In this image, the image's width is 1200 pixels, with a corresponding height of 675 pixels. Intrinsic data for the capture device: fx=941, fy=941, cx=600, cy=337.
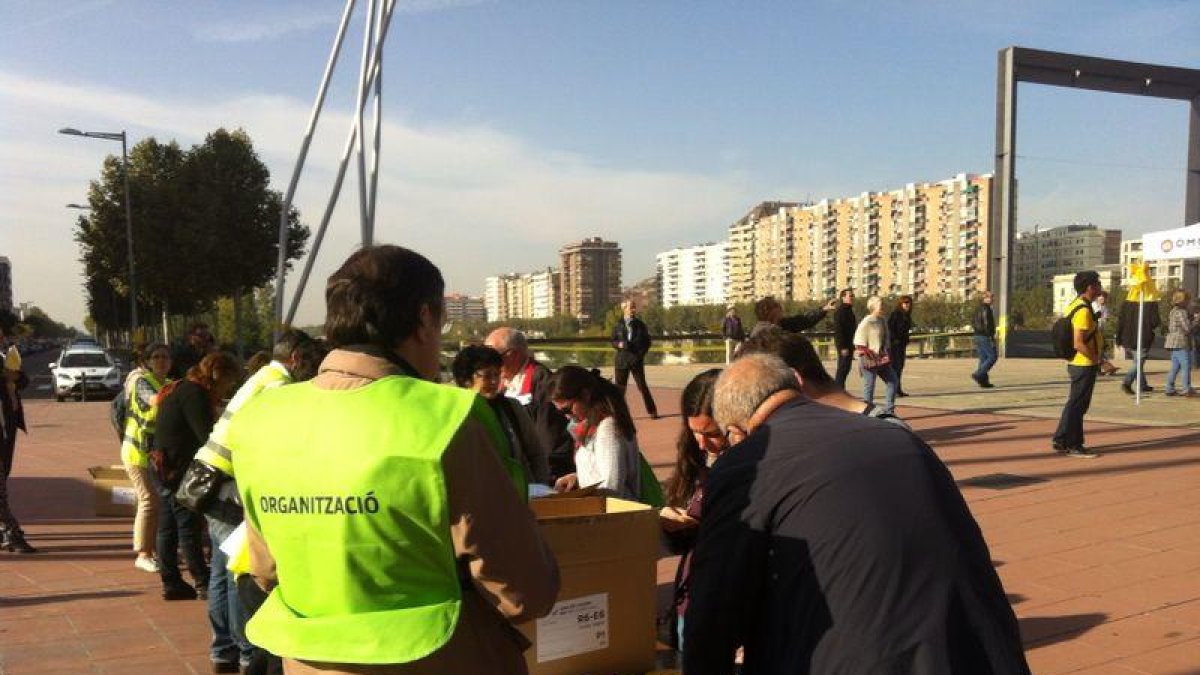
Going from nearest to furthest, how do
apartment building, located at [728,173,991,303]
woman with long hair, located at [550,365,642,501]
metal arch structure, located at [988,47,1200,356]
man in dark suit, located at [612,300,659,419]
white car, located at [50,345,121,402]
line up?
woman with long hair, located at [550,365,642,501]
man in dark suit, located at [612,300,659,419]
metal arch structure, located at [988,47,1200,356]
white car, located at [50,345,121,402]
apartment building, located at [728,173,991,303]

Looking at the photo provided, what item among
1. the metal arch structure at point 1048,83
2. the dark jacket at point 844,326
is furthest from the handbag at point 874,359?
the metal arch structure at point 1048,83

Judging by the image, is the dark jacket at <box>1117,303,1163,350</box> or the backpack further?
the dark jacket at <box>1117,303,1163,350</box>

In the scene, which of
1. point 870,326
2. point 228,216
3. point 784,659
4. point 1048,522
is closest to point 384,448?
point 784,659

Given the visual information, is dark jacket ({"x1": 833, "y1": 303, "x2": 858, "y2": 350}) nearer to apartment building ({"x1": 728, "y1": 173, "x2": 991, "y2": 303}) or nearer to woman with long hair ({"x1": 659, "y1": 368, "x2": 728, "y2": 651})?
woman with long hair ({"x1": 659, "y1": 368, "x2": 728, "y2": 651})

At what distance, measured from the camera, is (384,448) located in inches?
65.5

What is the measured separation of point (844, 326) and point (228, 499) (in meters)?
11.1

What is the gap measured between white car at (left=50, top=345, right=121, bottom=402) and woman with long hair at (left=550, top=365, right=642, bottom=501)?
23780 millimetres

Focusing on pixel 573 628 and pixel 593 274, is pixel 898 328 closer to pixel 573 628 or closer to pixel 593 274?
pixel 573 628

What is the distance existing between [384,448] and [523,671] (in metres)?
0.60

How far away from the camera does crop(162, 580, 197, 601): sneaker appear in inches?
230

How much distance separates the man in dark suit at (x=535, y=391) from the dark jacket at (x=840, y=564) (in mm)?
3117

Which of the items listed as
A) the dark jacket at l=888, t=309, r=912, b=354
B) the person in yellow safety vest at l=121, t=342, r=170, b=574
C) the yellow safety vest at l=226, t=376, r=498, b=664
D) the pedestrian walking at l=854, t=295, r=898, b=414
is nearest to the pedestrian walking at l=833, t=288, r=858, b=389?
the dark jacket at l=888, t=309, r=912, b=354

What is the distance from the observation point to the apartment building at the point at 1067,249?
151m

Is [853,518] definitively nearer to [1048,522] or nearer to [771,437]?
[771,437]
